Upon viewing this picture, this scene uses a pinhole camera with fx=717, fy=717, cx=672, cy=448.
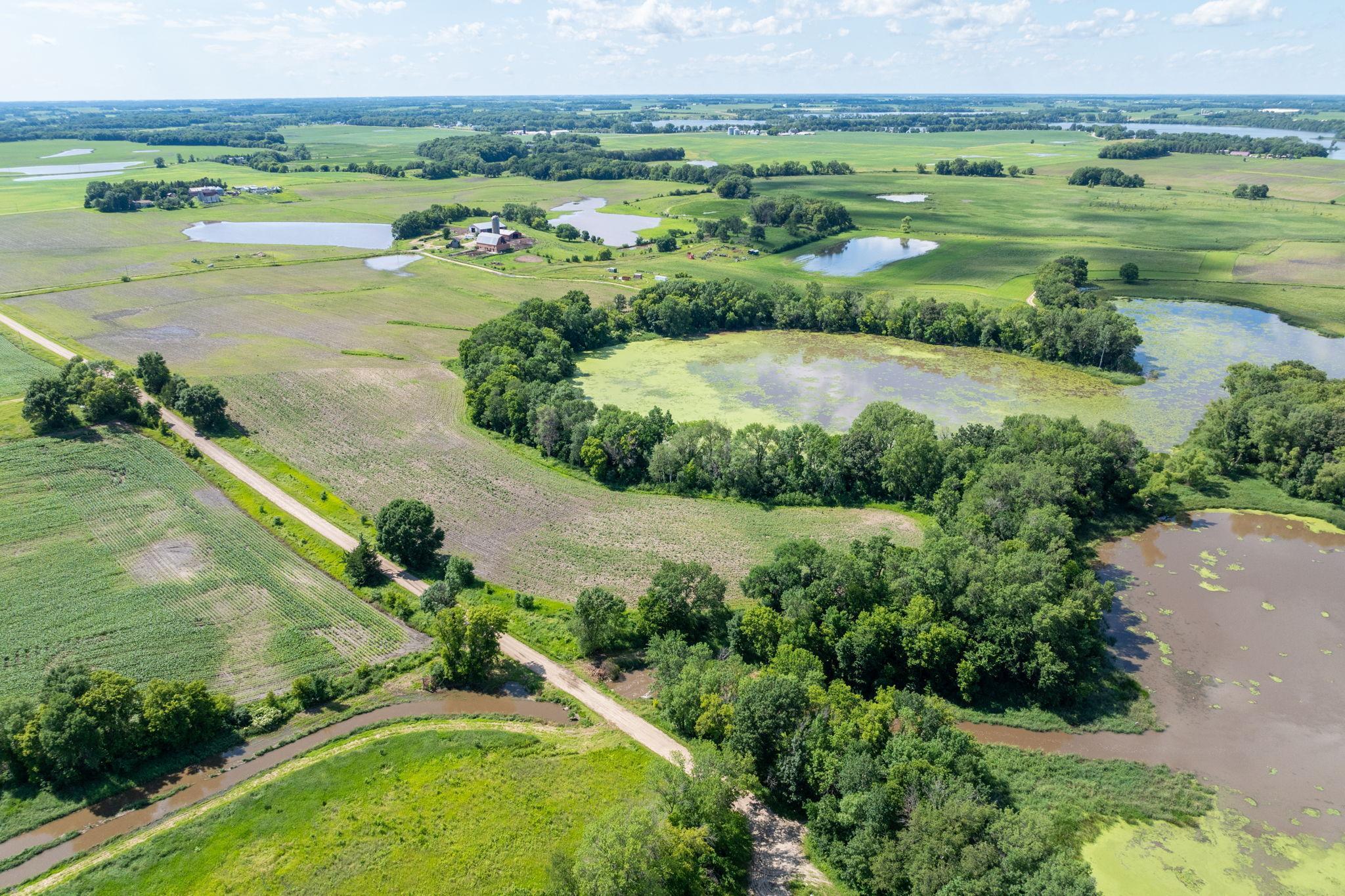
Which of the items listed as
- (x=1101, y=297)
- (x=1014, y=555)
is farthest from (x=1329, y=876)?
(x=1101, y=297)

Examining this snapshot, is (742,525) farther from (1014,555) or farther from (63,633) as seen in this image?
(63,633)

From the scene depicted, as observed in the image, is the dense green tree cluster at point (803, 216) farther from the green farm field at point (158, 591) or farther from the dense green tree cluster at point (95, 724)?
the dense green tree cluster at point (95, 724)

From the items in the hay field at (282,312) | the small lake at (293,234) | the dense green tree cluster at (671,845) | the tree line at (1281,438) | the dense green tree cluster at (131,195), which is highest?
the dense green tree cluster at (131,195)

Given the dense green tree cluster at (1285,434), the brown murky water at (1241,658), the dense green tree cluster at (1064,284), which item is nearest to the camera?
the brown murky water at (1241,658)

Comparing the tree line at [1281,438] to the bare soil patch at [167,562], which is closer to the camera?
the bare soil patch at [167,562]

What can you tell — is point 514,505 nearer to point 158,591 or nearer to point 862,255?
point 158,591

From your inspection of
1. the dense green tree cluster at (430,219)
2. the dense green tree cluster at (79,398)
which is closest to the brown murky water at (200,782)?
the dense green tree cluster at (79,398)
